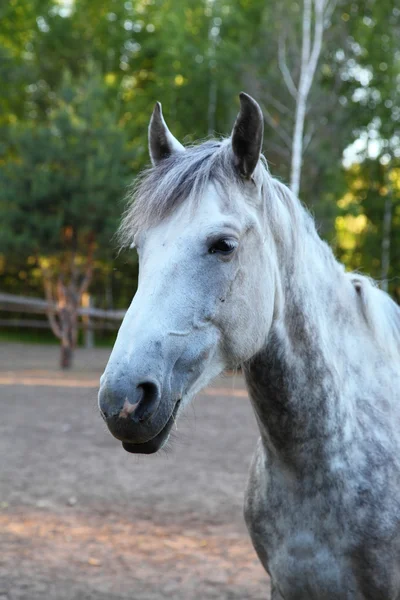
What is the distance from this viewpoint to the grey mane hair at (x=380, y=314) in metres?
2.41

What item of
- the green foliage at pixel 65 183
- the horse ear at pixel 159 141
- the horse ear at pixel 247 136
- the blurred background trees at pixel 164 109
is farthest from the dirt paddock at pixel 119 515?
the blurred background trees at pixel 164 109

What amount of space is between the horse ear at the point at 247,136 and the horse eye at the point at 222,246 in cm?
27

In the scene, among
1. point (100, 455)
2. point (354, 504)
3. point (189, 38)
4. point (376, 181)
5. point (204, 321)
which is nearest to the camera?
point (204, 321)

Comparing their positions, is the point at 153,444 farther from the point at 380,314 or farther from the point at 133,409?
the point at 380,314

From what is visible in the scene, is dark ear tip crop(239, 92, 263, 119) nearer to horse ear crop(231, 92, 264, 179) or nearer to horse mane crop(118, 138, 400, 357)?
horse ear crop(231, 92, 264, 179)

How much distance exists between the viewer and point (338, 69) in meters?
20.7

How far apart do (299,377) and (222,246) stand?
22.1 inches

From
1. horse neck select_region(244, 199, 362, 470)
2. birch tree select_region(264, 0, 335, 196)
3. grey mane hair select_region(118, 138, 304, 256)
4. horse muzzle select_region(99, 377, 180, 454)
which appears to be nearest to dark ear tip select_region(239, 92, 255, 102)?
grey mane hair select_region(118, 138, 304, 256)

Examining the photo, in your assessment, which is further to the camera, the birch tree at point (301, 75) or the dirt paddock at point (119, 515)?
the birch tree at point (301, 75)

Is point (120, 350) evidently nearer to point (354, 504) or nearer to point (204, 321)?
point (204, 321)

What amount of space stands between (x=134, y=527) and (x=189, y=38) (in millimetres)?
20782

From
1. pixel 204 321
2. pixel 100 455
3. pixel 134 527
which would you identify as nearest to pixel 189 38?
pixel 100 455

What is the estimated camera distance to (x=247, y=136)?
194 centimetres

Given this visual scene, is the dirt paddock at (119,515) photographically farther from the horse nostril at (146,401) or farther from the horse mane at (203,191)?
the horse mane at (203,191)
